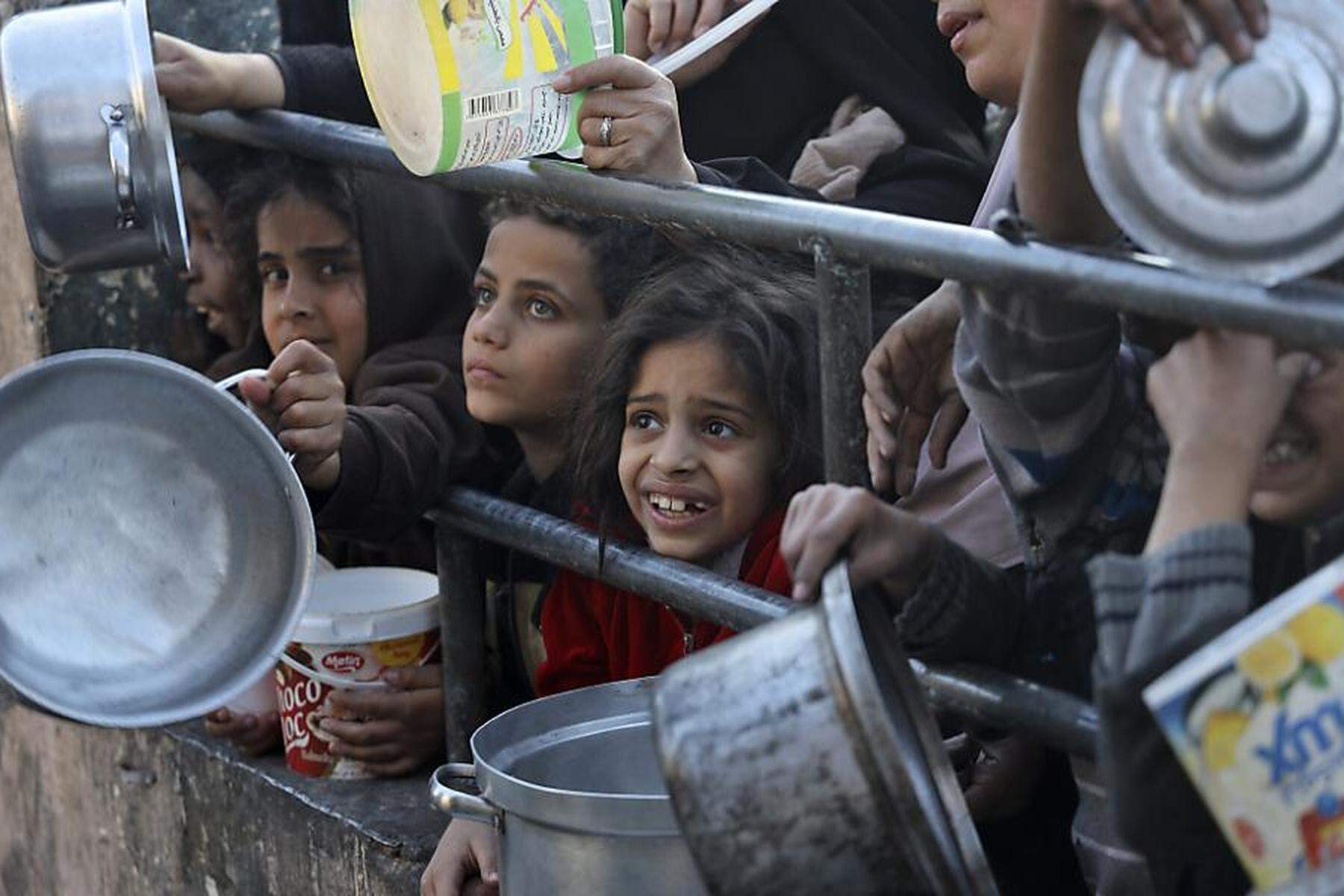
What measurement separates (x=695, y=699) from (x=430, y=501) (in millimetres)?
1110

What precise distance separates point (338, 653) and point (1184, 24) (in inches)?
64.4

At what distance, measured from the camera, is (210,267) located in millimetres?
3639

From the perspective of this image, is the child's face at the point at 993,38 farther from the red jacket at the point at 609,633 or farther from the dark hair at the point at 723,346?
the red jacket at the point at 609,633

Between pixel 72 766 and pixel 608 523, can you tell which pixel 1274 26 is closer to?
pixel 608 523

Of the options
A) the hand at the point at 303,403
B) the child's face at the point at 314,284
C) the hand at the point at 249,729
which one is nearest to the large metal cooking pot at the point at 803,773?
the hand at the point at 303,403

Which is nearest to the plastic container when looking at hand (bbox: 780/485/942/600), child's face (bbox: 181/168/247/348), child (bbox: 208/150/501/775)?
child (bbox: 208/150/501/775)

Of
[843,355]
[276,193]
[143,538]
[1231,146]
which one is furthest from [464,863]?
[1231,146]

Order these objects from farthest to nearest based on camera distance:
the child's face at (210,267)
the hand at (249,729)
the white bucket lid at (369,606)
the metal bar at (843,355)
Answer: the child's face at (210,267), the hand at (249,729), the white bucket lid at (369,606), the metal bar at (843,355)

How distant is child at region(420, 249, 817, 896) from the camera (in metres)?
2.43

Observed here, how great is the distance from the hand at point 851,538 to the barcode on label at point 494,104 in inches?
25.0

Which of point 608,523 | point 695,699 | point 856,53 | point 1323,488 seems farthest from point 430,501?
point 1323,488

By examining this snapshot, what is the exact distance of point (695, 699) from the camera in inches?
64.8

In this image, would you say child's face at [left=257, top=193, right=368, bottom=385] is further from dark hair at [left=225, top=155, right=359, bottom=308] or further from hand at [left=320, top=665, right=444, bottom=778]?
hand at [left=320, top=665, right=444, bottom=778]

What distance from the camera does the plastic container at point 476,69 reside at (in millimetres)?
2129
